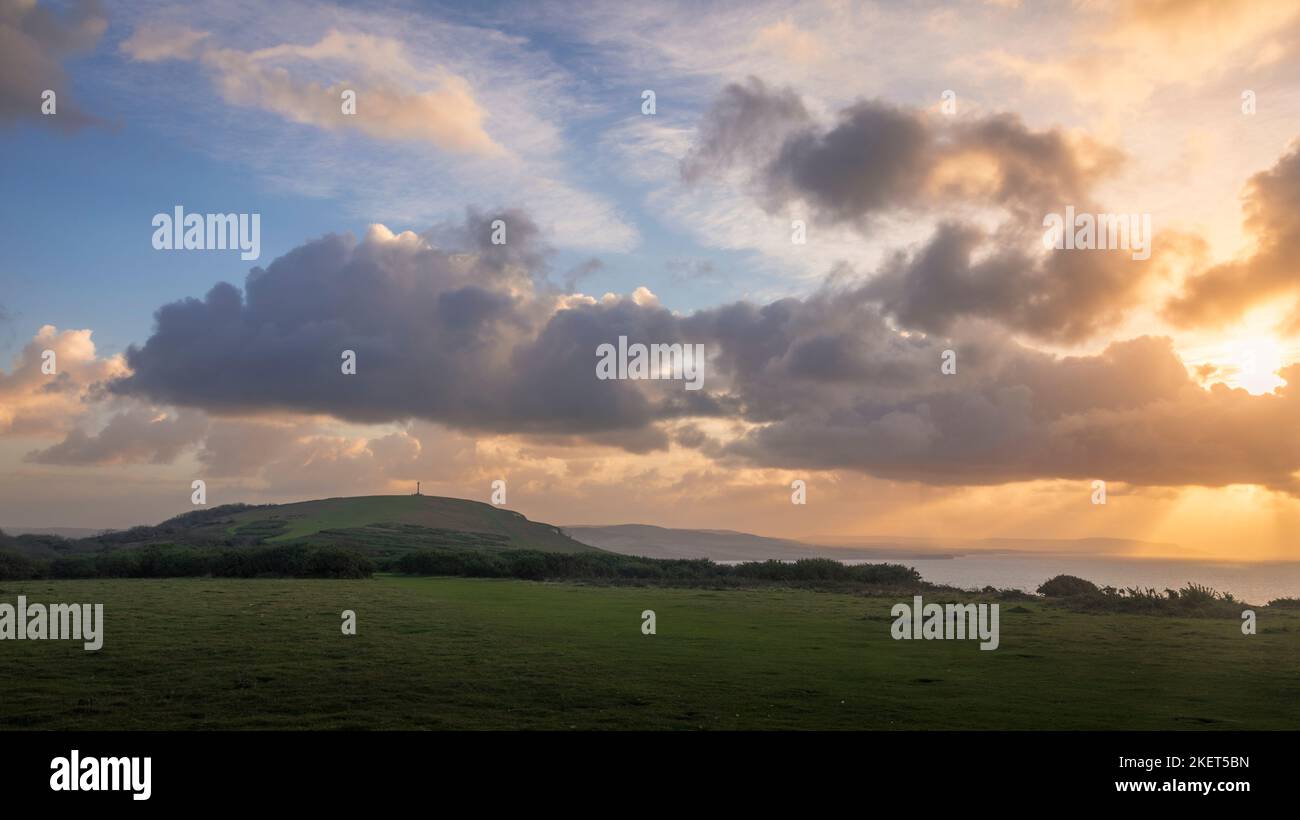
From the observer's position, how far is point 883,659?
31.1 m

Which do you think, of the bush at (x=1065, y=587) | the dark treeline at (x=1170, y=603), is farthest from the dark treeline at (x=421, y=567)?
the dark treeline at (x=1170, y=603)

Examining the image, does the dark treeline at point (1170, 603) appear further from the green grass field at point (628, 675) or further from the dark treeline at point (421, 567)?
the dark treeline at point (421, 567)

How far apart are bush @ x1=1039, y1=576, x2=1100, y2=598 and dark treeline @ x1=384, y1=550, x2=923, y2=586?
26.4 m

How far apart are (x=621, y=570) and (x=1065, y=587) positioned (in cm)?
5743

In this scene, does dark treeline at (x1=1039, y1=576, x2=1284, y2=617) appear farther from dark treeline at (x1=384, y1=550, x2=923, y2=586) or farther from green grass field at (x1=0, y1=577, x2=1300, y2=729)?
dark treeline at (x1=384, y1=550, x2=923, y2=586)

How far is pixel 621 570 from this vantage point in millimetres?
113312

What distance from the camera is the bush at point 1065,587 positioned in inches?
2798

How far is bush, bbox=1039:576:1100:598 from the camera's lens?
7106cm

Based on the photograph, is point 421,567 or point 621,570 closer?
point 421,567

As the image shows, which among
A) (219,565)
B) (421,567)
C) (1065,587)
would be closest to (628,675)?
(1065,587)

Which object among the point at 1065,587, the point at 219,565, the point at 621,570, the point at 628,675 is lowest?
the point at 621,570

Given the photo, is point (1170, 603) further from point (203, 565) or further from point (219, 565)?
point (203, 565)
